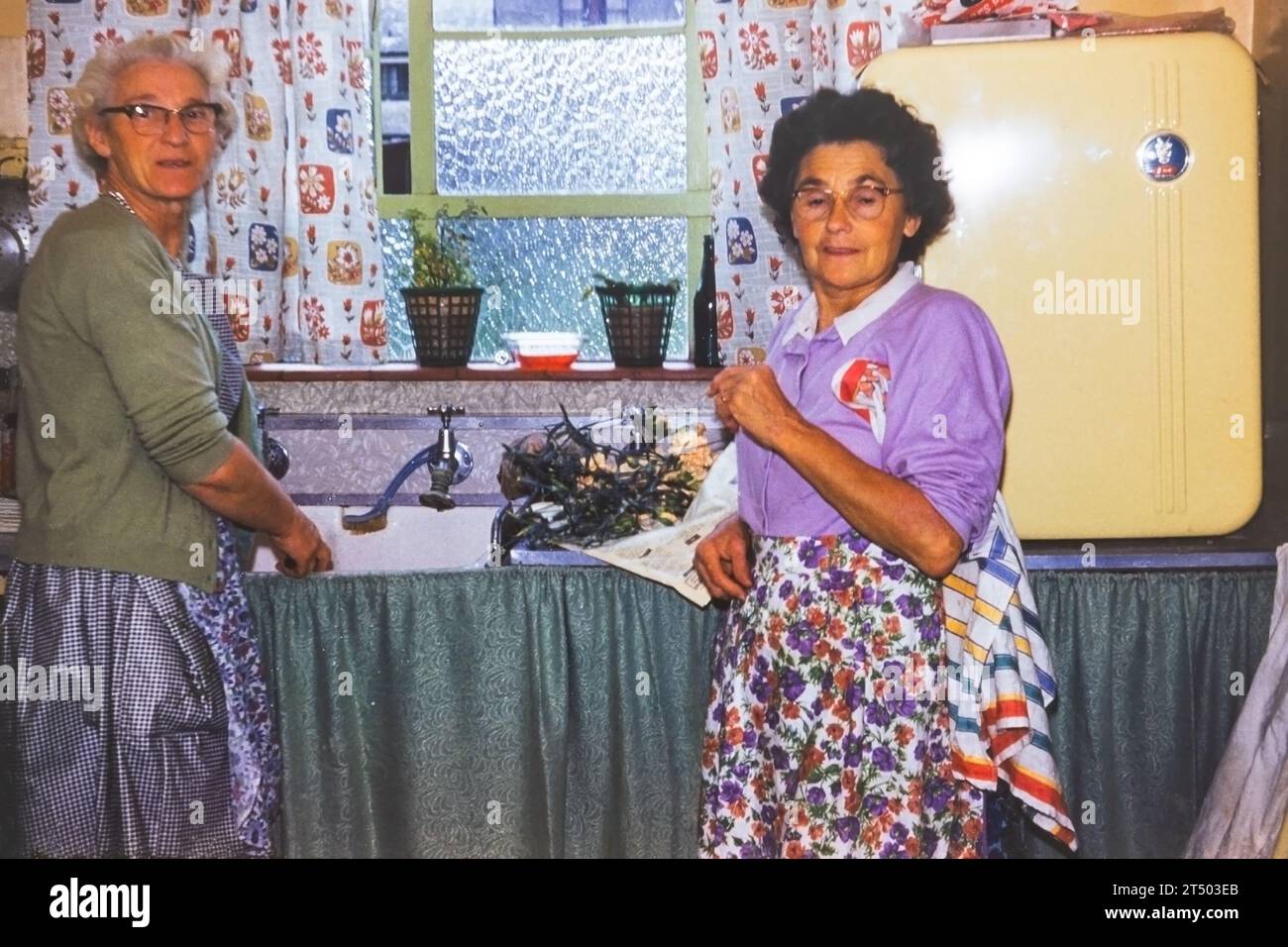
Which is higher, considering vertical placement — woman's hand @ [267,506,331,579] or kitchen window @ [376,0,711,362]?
kitchen window @ [376,0,711,362]

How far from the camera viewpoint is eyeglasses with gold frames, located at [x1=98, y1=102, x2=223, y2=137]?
→ 185 centimetres

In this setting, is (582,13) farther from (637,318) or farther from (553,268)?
(637,318)

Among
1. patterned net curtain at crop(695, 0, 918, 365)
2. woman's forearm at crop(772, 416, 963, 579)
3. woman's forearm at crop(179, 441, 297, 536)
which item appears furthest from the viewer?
patterned net curtain at crop(695, 0, 918, 365)

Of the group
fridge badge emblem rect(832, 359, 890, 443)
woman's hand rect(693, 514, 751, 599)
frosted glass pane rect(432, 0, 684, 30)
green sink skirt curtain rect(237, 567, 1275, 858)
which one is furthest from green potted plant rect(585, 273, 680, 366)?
fridge badge emblem rect(832, 359, 890, 443)

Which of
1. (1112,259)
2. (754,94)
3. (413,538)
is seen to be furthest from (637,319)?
(1112,259)

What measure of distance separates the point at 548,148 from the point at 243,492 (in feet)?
5.83

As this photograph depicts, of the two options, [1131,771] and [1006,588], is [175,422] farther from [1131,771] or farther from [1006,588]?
[1131,771]

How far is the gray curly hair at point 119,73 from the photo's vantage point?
185 cm

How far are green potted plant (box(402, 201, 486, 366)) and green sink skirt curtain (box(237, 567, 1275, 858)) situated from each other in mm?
1126

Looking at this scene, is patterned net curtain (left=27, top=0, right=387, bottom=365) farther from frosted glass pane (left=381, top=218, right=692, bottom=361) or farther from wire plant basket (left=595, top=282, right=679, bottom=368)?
wire plant basket (left=595, top=282, right=679, bottom=368)

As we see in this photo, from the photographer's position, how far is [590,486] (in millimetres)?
2270

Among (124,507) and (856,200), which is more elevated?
(856,200)

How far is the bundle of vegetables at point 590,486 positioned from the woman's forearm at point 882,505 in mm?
650
